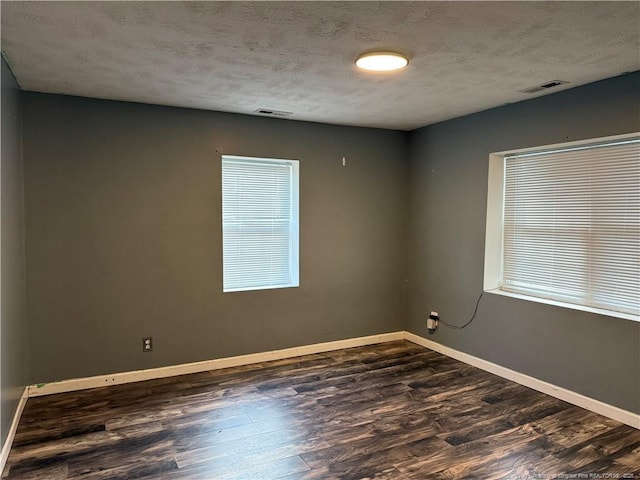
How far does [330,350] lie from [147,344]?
5.97ft

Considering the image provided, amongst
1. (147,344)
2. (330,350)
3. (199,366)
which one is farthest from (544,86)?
(147,344)

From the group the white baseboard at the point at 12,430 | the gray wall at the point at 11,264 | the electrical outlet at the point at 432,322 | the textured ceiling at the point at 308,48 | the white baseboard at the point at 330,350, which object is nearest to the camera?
the textured ceiling at the point at 308,48

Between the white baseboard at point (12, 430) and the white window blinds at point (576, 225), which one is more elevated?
the white window blinds at point (576, 225)

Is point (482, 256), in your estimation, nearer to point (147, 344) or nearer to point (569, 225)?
point (569, 225)

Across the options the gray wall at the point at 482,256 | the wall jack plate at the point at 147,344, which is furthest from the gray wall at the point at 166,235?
the gray wall at the point at 482,256

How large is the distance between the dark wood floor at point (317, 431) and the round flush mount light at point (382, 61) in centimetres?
231

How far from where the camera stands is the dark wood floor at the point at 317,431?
254 cm

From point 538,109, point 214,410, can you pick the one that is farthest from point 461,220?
point 214,410

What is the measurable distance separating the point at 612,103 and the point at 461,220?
5.35 feet

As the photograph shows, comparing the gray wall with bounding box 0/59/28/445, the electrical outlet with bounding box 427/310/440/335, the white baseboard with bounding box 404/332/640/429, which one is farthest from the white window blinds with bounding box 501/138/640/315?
the gray wall with bounding box 0/59/28/445

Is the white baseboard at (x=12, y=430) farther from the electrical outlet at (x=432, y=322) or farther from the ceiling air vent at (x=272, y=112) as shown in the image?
the electrical outlet at (x=432, y=322)

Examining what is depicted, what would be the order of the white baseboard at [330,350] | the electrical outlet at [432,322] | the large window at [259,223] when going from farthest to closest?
the electrical outlet at [432,322]
the large window at [259,223]
the white baseboard at [330,350]

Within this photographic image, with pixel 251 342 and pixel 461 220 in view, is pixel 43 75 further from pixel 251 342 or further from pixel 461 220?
pixel 461 220

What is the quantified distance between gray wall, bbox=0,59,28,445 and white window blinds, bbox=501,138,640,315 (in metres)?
3.86
